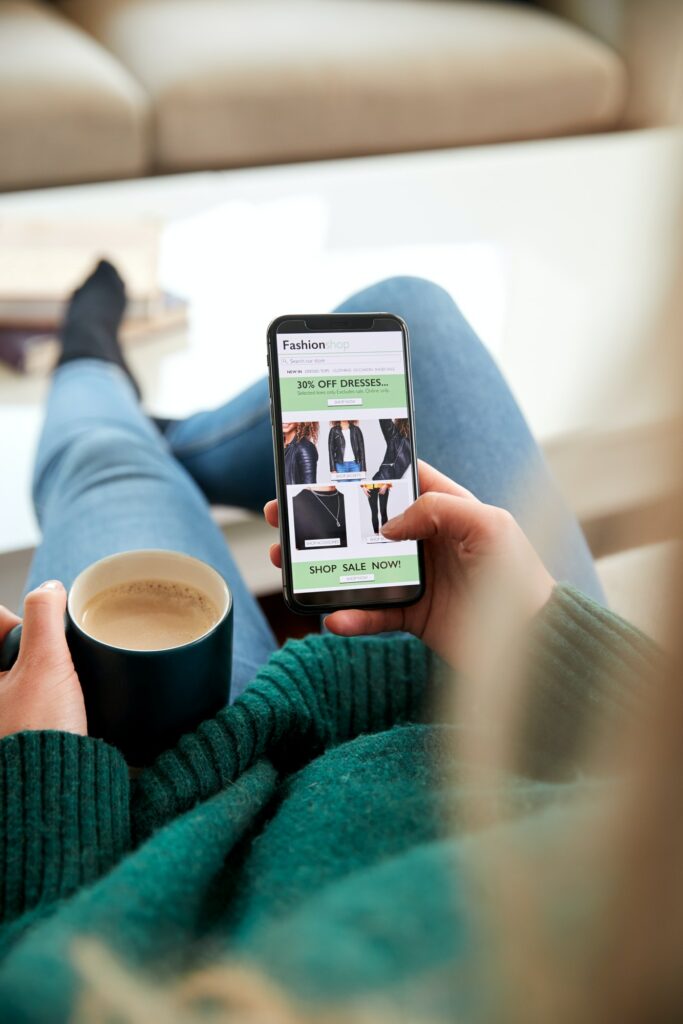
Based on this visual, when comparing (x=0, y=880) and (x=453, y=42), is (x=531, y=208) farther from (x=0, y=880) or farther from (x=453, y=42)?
(x=0, y=880)

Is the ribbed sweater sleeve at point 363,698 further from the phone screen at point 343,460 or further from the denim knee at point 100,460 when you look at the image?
the denim knee at point 100,460

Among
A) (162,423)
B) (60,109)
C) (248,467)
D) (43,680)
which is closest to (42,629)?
(43,680)

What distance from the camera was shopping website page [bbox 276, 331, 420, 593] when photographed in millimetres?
500

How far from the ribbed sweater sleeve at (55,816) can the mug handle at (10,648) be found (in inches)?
2.6

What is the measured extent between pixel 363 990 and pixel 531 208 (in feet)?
4.36

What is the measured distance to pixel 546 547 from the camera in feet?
1.99

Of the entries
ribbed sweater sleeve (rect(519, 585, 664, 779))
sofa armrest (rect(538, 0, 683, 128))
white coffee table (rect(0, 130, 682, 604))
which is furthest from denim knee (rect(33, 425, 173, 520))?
sofa armrest (rect(538, 0, 683, 128))

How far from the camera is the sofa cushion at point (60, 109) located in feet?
4.44

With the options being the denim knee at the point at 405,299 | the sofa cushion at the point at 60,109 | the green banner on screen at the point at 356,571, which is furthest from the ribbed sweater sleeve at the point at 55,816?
the sofa cushion at the point at 60,109

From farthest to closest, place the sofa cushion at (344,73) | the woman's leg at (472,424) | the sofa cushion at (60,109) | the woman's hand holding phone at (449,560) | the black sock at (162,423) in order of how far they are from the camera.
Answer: the sofa cushion at (344,73), the sofa cushion at (60,109), the black sock at (162,423), the woman's leg at (472,424), the woman's hand holding phone at (449,560)

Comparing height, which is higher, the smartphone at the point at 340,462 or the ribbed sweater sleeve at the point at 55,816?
the smartphone at the point at 340,462

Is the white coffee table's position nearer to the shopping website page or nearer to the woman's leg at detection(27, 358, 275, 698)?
the woman's leg at detection(27, 358, 275, 698)

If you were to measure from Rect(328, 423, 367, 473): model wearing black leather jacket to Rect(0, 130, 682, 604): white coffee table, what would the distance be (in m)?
0.43

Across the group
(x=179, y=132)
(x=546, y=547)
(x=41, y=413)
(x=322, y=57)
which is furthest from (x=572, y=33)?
(x=546, y=547)
